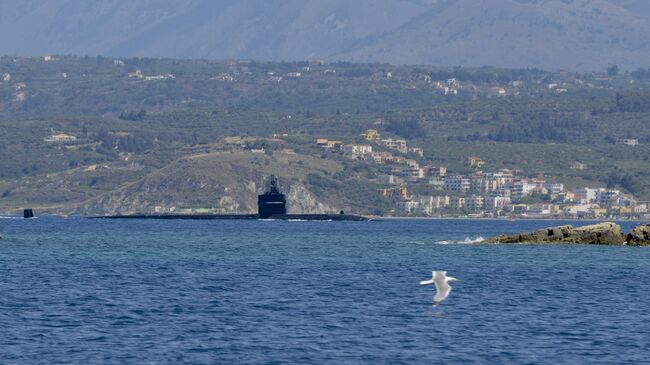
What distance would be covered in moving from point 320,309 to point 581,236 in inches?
2570

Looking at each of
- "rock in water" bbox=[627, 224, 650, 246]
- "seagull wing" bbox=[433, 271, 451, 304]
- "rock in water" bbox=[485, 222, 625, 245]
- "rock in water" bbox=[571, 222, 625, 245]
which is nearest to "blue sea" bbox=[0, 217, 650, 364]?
"seagull wing" bbox=[433, 271, 451, 304]

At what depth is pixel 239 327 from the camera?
216 feet

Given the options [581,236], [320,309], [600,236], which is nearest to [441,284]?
[320,309]

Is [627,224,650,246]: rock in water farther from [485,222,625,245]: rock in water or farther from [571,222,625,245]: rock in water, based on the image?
[485,222,625,245]: rock in water

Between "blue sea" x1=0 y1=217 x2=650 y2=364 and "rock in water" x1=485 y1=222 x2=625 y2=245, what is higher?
"rock in water" x1=485 y1=222 x2=625 y2=245

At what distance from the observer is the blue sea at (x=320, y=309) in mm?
59375

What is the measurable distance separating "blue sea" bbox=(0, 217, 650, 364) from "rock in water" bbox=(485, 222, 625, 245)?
14695 millimetres

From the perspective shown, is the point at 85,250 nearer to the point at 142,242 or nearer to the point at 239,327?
the point at 142,242

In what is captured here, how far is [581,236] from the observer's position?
440 feet

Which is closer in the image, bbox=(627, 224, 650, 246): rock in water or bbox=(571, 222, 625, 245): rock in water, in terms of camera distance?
bbox=(627, 224, 650, 246): rock in water

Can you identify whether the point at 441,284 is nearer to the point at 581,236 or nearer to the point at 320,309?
the point at 320,309

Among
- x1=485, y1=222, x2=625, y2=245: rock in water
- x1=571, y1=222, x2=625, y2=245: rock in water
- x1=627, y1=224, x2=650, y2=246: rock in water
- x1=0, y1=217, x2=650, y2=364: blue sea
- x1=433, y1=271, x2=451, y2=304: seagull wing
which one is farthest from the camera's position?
x1=485, y1=222, x2=625, y2=245: rock in water

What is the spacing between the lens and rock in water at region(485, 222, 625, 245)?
436ft

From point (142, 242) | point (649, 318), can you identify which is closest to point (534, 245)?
point (142, 242)
